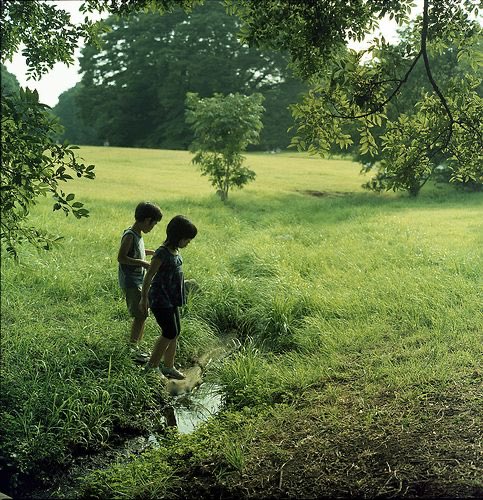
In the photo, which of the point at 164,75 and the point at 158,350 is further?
the point at 164,75

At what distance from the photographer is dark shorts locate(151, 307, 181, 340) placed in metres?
4.37

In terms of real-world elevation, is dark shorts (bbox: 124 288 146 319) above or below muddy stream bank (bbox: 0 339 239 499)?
above

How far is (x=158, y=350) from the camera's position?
452 cm

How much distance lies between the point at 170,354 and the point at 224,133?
24.6ft

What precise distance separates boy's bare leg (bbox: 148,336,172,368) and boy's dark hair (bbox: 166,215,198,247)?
760 millimetres

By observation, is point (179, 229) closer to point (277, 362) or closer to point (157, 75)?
point (277, 362)

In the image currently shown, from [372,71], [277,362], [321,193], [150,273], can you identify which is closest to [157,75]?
[321,193]

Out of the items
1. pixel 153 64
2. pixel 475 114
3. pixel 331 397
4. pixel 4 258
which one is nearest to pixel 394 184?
pixel 475 114

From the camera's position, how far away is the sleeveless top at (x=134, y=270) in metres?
4.52

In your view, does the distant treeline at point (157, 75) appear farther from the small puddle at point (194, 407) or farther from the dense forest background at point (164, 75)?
the small puddle at point (194, 407)

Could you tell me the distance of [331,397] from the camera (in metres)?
4.29

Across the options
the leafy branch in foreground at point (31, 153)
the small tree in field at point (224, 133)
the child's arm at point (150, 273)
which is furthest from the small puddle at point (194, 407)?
the small tree in field at point (224, 133)

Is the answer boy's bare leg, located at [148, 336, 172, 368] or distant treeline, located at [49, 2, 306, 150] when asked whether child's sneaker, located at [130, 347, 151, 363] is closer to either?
boy's bare leg, located at [148, 336, 172, 368]

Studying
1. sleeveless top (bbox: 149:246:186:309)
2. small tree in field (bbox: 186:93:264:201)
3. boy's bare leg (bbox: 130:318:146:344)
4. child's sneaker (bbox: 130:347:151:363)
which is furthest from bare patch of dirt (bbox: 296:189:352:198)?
sleeveless top (bbox: 149:246:186:309)
